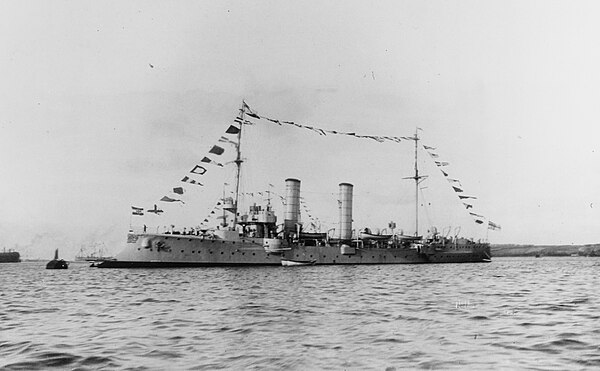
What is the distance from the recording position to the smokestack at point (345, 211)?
194 ft

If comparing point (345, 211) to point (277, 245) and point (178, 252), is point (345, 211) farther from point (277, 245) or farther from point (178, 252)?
point (178, 252)

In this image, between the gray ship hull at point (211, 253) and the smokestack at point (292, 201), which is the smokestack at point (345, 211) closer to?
the gray ship hull at point (211, 253)

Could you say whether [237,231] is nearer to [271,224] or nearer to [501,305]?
[271,224]

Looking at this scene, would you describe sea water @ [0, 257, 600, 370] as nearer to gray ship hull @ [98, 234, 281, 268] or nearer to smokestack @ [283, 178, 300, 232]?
gray ship hull @ [98, 234, 281, 268]

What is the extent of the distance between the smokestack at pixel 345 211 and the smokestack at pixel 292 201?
661cm

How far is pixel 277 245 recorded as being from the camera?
49.9 meters

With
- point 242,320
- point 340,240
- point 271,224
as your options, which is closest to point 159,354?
point 242,320

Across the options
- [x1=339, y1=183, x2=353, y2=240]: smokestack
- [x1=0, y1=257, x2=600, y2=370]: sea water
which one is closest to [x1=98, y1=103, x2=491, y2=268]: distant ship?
[x1=339, y1=183, x2=353, y2=240]: smokestack

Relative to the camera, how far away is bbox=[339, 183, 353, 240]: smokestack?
59.3 meters

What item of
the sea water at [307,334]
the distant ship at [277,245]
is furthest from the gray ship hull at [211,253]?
the sea water at [307,334]

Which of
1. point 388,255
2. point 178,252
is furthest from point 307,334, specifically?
point 388,255

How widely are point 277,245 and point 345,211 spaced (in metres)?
12.9

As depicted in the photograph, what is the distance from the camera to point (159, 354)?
8.44 metres

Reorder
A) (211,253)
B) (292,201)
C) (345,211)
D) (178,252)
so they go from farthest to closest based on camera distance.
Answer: (345,211)
(292,201)
(211,253)
(178,252)
